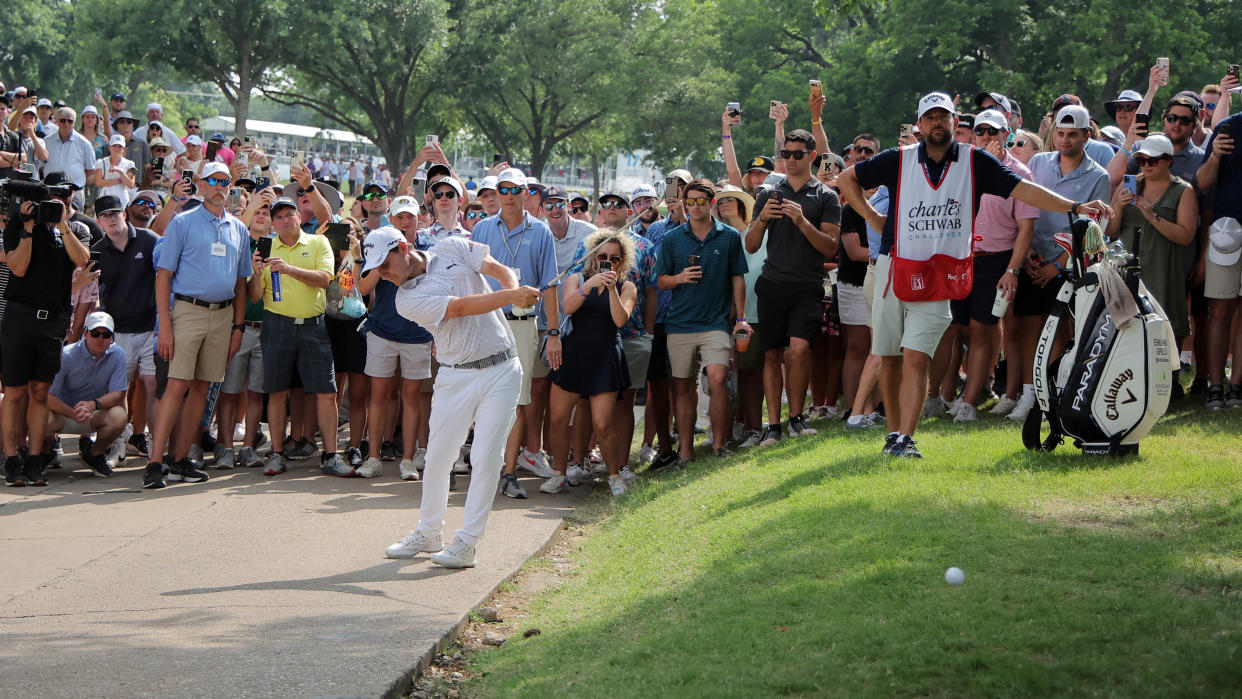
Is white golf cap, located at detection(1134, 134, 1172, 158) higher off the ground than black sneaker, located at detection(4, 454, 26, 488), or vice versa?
white golf cap, located at detection(1134, 134, 1172, 158)

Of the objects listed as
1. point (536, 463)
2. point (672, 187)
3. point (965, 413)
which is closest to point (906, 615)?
point (965, 413)

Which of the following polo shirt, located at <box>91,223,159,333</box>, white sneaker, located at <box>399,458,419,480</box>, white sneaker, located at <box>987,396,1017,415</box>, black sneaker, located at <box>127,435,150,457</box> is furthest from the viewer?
black sneaker, located at <box>127,435,150,457</box>

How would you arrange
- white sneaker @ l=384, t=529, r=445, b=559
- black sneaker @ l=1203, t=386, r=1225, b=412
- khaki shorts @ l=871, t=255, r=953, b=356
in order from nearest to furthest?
1. white sneaker @ l=384, t=529, r=445, b=559
2. khaki shorts @ l=871, t=255, r=953, b=356
3. black sneaker @ l=1203, t=386, r=1225, b=412

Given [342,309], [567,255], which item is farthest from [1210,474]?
[342,309]

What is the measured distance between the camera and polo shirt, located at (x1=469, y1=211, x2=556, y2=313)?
10422mm

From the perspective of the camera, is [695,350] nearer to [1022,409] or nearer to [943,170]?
[1022,409]

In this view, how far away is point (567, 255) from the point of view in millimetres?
11359

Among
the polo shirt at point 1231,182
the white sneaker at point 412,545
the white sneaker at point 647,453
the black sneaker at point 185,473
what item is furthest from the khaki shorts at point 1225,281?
the black sneaker at point 185,473

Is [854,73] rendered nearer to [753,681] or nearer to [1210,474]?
[1210,474]

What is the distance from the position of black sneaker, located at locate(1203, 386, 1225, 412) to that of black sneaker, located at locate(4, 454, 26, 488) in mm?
9277

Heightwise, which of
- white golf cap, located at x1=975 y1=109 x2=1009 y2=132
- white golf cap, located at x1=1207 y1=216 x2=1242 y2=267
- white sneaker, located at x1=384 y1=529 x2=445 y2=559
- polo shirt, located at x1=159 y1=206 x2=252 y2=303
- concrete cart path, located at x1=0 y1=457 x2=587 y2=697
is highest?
white golf cap, located at x1=975 y1=109 x2=1009 y2=132

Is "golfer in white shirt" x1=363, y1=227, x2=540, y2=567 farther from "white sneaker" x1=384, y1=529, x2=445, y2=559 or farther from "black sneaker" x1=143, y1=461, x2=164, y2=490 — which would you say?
"black sneaker" x1=143, y1=461, x2=164, y2=490

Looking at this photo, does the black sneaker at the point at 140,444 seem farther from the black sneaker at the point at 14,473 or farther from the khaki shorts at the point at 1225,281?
the khaki shorts at the point at 1225,281

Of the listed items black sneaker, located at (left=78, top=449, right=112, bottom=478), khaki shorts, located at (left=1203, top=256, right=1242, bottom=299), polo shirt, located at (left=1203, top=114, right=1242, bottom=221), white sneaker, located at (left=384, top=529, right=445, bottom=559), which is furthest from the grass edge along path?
black sneaker, located at (left=78, top=449, right=112, bottom=478)
